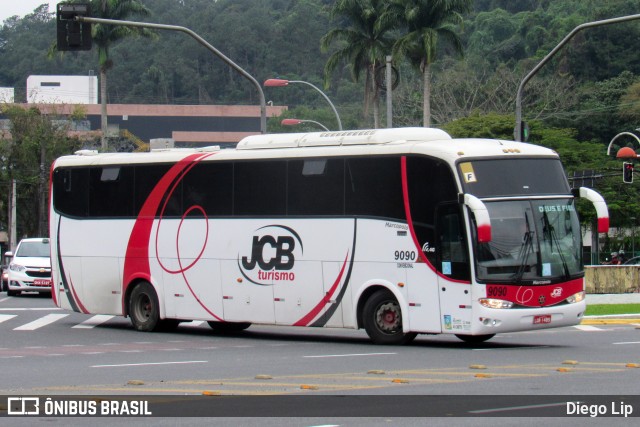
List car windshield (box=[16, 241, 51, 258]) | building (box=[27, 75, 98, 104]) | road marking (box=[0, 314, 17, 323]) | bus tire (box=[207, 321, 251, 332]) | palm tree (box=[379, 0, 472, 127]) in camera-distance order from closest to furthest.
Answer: bus tire (box=[207, 321, 251, 332])
road marking (box=[0, 314, 17, 323])
car windshield (box=[16, 241, 51, 258])
palm tree (box=[379, 0, 472, 127])
building (box=[27, 75, 98, 104])

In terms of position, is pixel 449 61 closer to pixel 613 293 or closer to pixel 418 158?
pixel 613 293

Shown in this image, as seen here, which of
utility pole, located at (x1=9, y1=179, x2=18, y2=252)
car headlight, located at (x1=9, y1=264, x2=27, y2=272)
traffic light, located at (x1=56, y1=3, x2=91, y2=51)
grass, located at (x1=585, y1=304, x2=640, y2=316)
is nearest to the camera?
traffic light, located at (x1=56, y1=3, x2=91, y2=51)

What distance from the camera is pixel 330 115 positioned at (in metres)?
115

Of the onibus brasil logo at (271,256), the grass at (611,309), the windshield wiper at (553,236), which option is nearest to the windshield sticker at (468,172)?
the windshield wiper at (553,236)

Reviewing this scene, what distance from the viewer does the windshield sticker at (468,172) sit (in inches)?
753

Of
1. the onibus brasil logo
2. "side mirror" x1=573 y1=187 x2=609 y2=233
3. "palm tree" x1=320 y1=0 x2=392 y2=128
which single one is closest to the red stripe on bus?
the onibus brasil logo

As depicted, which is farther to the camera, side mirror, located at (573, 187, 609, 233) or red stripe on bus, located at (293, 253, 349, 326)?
red stripe on bus, located at (293, 253, 349, 326)

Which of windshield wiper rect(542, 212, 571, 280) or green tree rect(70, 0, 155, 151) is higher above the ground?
green tree rect(70, 0, 155, 151)

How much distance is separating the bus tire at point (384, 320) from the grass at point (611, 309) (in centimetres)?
1152

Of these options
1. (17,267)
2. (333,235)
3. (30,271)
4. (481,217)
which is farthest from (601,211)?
(17,267)

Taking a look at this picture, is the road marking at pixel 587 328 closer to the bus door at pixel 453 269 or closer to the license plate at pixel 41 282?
the bus door at pixel 453 269

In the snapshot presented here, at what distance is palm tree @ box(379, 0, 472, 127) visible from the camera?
52.4 metres

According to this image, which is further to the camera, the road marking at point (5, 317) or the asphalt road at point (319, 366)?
the road marking at point (5, 317)

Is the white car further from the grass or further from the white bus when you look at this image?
the grass
